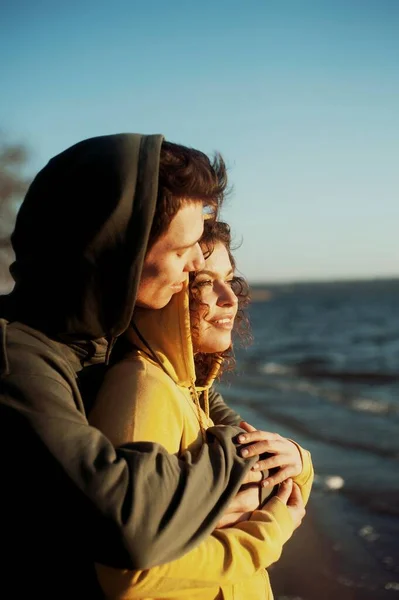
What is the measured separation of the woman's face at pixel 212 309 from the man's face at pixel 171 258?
313 mm

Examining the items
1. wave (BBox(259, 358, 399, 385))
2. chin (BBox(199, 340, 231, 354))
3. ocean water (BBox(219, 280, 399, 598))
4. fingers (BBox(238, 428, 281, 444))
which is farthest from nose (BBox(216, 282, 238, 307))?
wave (BBox(259, 358, 399, 385))

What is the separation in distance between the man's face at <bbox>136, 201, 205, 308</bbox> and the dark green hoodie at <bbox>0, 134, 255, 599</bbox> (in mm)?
191

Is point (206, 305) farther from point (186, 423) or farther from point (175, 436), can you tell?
point (175, 436)

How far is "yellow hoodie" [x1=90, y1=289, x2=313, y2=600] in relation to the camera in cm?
207

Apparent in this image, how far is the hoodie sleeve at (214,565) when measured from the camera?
204 cm

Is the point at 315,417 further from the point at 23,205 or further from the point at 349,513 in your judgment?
the point at 23,205

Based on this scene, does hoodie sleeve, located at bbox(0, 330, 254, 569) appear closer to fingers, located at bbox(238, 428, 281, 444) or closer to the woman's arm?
the woman's arm

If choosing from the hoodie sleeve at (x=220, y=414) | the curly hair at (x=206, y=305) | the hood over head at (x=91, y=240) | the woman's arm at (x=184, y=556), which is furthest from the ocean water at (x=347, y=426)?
the hood over head at (x=91, y=240)

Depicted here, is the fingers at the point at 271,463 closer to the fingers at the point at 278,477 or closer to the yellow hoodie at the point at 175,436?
the fingers at the point at 278,477

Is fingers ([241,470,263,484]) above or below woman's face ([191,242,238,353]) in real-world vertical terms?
below

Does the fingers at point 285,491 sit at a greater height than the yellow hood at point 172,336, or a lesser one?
lesser

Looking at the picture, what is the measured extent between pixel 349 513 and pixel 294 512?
593 centimetres

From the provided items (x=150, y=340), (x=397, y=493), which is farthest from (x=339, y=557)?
(x=150, y=340)

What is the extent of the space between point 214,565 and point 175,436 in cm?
43
